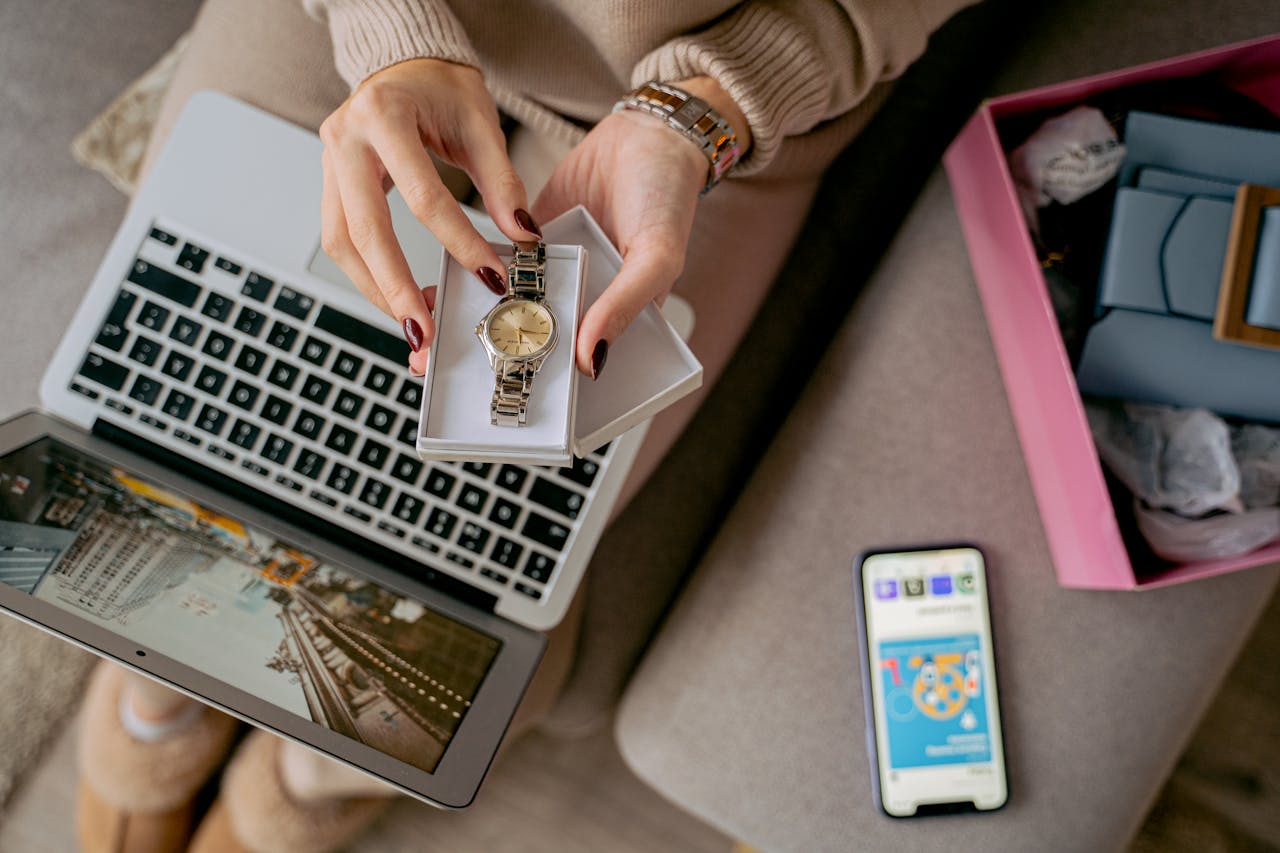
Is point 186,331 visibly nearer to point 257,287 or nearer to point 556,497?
point 257,287

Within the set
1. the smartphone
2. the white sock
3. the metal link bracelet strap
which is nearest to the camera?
the metal link bracelet strap

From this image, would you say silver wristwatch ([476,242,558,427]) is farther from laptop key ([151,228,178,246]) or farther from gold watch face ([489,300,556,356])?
laptop key ([151,228,178,246])

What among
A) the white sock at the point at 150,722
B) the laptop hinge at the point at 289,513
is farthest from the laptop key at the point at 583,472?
the white sock at the point at 150,722

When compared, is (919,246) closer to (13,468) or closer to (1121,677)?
(1121,677)

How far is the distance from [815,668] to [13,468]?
650mm

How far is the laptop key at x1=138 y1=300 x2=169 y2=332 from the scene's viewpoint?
0.64 m

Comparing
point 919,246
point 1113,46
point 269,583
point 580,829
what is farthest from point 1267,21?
point 580,829

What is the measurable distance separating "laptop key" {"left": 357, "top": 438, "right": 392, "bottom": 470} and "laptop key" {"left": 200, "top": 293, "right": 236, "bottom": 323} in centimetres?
16

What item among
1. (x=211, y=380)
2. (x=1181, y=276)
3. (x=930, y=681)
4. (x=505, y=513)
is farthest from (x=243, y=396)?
(x=1181, y=276)

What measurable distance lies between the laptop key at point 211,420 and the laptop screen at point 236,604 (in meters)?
0.06

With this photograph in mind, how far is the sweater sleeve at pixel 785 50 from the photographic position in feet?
1.86

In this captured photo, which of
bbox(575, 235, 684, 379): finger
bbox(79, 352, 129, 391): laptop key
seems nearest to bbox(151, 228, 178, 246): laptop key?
bbox(79, 352, 129, 391): laptop key

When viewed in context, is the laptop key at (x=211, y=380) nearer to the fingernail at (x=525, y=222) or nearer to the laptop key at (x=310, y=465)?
the laptop key at (x=310, y=465)

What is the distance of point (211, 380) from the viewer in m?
0.64
